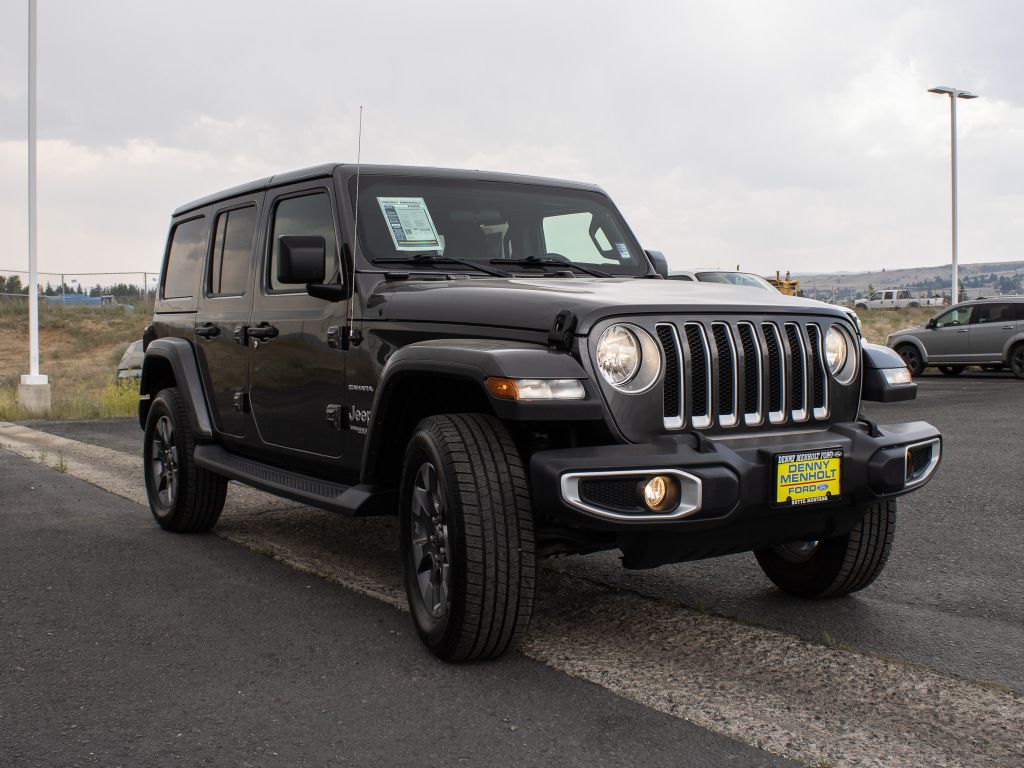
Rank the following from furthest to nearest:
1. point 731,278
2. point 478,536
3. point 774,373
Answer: point 731,278 < point 774,373 < point 478,536

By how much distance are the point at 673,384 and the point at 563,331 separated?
44 centimetres

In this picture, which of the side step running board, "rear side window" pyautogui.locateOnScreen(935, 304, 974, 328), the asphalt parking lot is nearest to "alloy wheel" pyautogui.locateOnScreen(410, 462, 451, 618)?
the asphalt parking lot

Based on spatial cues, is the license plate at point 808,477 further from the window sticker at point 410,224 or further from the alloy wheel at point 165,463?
the alloy wheel at point 165,463

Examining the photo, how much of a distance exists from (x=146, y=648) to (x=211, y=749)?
43.9 inches

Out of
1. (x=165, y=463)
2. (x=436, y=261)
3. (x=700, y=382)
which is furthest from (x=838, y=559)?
(x=165, y=463)

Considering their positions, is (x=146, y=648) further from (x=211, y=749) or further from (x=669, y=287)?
(x=669, y=287)

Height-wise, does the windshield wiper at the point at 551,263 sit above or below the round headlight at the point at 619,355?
above

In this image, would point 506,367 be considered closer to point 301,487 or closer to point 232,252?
point 301,487

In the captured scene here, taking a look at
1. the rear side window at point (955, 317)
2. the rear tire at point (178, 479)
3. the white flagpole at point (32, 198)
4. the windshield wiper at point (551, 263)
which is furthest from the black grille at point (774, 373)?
the rear side window at point (955, 317)

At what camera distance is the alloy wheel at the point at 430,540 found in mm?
3945

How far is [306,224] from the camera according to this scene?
17.6 ft

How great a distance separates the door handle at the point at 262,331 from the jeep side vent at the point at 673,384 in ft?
7.75

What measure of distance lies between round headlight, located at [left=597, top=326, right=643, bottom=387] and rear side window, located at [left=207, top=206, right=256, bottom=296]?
2798mm

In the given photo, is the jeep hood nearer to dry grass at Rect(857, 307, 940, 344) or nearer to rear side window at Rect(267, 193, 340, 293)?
rear side window at Rect(267, 193, 340, 293)
